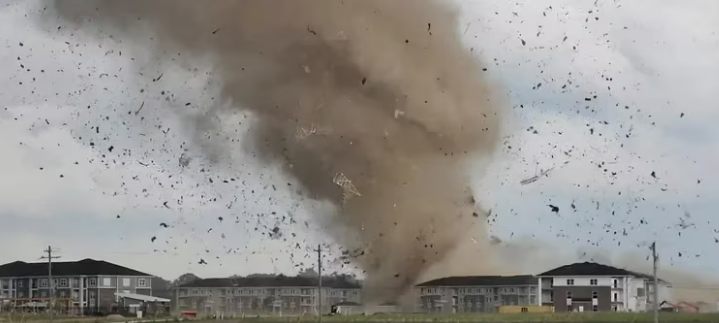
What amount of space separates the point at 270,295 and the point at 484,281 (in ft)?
56.2

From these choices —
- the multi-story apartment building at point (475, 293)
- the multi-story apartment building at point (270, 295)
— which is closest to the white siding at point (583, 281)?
the multi-story apartment building at point (475, 293)

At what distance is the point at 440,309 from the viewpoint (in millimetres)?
73750

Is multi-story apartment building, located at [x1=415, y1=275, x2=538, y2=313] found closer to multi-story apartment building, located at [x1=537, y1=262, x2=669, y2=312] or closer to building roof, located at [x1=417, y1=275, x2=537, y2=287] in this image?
building roof, located at [x1=417, y1=275, x2=537, y2=287]

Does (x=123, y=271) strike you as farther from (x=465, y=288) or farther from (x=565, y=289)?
(x=565, y=289)

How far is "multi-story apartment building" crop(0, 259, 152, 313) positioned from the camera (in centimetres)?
9325

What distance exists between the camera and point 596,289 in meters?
83.6

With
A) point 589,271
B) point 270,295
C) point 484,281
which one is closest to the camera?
point 270,295

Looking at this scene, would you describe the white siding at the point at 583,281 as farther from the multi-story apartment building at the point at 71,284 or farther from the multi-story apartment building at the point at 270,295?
the multi-story apartment building at the point at 71,284

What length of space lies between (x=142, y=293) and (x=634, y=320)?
44793 millimetres

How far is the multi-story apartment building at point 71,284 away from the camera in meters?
93.2

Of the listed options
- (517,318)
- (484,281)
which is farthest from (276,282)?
(517,318)

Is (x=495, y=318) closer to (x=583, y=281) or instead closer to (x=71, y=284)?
(x=583, y=281)

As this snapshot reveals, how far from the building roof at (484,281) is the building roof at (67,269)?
3432 centimetres

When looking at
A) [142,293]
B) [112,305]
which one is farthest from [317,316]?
[112,305]
